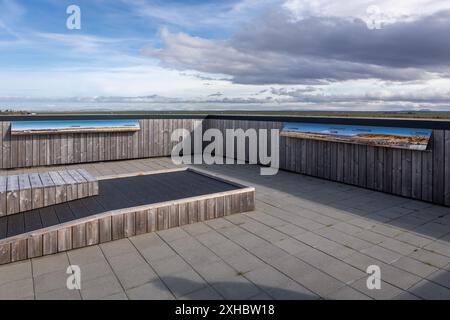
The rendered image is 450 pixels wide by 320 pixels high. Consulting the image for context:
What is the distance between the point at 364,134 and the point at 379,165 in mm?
890

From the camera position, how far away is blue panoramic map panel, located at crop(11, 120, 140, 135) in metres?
10.8

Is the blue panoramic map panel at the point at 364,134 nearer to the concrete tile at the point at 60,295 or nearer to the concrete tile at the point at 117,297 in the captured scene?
the concrete tile at the point at 117,297

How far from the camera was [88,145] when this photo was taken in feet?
39.9

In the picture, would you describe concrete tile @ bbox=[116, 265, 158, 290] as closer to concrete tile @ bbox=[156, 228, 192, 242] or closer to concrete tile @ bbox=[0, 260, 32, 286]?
concrete tile @ bbox=[156, 228, 192, 242]

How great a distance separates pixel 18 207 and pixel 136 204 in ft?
6.31

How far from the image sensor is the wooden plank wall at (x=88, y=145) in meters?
10.9

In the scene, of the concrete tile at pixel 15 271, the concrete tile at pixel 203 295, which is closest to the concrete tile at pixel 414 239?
the concrete tile at pixel 203 295

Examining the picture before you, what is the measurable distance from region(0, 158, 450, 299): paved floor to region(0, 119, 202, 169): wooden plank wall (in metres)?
7.96

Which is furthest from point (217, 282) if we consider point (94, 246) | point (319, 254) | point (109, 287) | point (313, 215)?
point (313, 215)

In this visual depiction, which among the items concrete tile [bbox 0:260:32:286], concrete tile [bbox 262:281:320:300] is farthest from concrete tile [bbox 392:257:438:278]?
→ concrete tile [bbox 0:260:32:286]

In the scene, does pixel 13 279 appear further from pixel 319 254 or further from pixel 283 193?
pixel 283 193

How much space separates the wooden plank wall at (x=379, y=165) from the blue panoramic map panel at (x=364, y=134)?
0.23 metres
